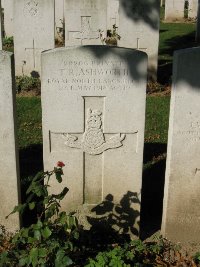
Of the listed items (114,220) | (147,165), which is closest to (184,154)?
(114,220)

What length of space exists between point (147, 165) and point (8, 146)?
2662 millimetres

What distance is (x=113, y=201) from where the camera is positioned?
4.87 metres

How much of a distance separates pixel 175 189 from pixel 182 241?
0.68 metres

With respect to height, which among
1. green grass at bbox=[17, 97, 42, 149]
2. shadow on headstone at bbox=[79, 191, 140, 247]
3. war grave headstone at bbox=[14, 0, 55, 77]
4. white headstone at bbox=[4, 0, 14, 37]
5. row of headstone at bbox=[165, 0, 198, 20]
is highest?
row of headstone at bbox=[165, 0, 198, 20]

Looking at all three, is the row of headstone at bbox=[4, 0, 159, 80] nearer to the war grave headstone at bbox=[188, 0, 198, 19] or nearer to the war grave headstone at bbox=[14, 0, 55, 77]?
the war grave headstone at bbox=[14, 0, 55, 77]

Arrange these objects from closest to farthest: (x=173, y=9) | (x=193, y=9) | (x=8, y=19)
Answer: (x=8, y=19) → (x=173, y=9) → (x=193, y=9)

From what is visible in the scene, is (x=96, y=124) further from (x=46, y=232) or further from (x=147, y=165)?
(x=147, y=165)

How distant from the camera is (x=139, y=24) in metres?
10.3

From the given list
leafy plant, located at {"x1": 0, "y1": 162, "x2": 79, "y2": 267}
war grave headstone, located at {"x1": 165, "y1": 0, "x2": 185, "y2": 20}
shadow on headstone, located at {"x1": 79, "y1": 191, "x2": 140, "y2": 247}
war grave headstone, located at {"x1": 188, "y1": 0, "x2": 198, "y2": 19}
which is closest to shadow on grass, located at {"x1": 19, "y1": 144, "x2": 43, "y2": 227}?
shadow on headstone, located at {"x1": 79, "y1": 191, "x2": 140, "y2": 247}

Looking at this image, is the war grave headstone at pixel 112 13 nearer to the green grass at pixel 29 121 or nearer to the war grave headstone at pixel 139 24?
the war grave headstone at pixel 139 24

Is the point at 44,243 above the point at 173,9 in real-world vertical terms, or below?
below

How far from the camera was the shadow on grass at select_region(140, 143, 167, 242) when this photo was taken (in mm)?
5155

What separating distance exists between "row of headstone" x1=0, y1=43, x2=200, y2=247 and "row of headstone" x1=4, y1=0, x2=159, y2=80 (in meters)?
6.23

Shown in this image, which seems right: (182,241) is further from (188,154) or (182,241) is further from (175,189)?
(188,154)
